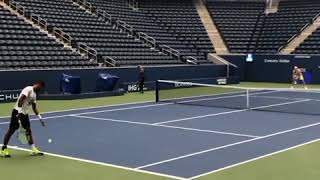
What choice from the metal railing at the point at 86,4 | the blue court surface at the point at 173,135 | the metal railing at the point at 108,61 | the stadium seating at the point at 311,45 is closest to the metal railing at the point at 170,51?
the metal railing at the point at 86,4

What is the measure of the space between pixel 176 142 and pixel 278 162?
307 cm

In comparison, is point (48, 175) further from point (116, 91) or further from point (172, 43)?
point (172, 43)

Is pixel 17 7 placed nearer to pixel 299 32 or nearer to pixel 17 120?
pixel 299 32

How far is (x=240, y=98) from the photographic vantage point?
25.6 metres

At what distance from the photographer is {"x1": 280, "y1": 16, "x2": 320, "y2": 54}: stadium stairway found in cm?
3922

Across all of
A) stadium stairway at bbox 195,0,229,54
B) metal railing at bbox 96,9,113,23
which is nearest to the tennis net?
metal railing at bbox 96,9,113,23

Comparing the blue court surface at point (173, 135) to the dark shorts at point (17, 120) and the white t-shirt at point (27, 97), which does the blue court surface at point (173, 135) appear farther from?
the white t-shirt at point (27, 97)

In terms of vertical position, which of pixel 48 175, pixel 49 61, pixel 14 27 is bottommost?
pixel 48 175

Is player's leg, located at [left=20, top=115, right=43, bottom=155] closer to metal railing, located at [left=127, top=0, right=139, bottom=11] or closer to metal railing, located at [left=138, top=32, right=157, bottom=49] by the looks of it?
metal railing, located at [left=138, top=32, right=157, bottom=49]

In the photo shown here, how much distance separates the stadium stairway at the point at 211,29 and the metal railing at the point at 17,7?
1553cm

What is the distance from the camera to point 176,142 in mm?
12906

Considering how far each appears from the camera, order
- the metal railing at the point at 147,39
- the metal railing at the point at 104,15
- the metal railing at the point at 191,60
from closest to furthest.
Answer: the metal railing at the point at 191,60 < the metal railing at the point at 147,39 < the metal railing at the point at 104,15

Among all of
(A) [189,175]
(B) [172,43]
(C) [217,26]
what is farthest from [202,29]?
(A) [189,175]

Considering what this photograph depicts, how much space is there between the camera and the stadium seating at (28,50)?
25.5 m
